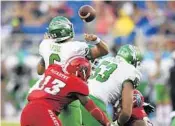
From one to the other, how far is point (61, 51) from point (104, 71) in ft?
2.01

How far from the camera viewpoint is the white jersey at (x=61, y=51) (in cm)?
709

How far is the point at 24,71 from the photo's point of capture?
51.7 feet

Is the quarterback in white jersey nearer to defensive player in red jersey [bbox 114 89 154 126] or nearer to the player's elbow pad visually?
the player's elbow pad

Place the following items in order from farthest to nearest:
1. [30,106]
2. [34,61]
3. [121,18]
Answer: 1. [121,18]
2. [34,61]
3. [30,106]

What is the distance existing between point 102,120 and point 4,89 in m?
9.17

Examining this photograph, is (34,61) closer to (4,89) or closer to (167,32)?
(4,89)

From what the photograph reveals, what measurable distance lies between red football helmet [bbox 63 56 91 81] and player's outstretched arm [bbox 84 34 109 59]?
430 millimetres

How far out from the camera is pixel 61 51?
23.4 ft

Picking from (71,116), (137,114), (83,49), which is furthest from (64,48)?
(137,114)

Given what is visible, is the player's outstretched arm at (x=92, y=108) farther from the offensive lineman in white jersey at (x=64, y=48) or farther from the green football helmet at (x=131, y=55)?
the green football helmet at (x=131, y=55)

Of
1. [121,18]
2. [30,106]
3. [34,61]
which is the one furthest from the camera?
[121,18]

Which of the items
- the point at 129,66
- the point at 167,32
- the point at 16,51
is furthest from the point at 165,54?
the point at 129,66

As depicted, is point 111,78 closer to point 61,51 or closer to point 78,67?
point 78,67

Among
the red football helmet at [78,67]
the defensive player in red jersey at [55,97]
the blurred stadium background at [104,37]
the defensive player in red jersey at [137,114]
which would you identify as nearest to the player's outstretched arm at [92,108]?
the defensive player in red jersey at [55,97]
